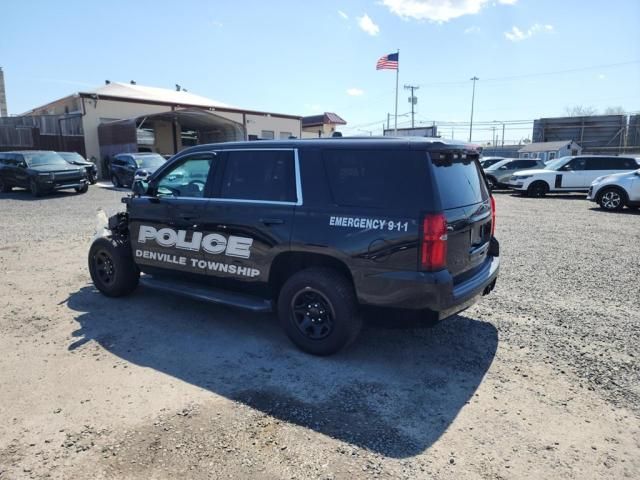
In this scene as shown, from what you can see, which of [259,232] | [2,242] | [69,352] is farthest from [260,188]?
[2,242]

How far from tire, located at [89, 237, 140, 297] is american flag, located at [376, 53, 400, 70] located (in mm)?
29963

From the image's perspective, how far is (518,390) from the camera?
3363mm

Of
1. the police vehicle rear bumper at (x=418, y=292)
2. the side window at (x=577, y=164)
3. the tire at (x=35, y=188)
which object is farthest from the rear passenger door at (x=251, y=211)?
the side window at (x=577, y=164)

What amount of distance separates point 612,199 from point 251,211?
13.5 m

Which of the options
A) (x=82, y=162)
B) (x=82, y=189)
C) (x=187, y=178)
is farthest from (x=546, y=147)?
(x=187, y=178)

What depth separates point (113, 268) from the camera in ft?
17.5

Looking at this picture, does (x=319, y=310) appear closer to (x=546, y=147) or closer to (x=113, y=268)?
(x=113, y=268)

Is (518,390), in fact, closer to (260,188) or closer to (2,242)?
(260,188)

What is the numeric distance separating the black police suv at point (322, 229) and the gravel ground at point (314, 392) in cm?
39

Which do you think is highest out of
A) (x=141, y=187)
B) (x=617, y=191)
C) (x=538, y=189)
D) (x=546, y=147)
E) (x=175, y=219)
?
(x=546, y=147)

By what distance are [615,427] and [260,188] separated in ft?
11.0

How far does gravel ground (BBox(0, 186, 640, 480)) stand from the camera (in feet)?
8.57

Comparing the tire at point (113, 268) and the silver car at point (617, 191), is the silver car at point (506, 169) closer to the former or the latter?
the silver car at point (617, 191)

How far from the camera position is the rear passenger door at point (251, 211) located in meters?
3.96
